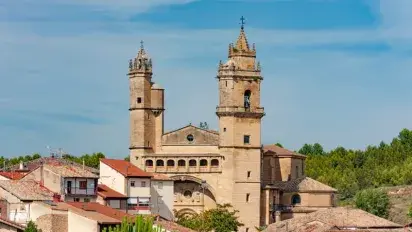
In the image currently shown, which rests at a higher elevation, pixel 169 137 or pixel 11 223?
pixel 169 137

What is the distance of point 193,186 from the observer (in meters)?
94.2

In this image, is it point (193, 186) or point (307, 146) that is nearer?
point (193, 186)

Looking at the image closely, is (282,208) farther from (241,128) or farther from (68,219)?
(68,219)

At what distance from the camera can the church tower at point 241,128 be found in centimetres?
9244

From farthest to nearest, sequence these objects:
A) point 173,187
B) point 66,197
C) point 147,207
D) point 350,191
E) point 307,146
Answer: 1. point 307,146
2. point 350,191
3. point 173,187
4. point 147,207
5. point 66,197

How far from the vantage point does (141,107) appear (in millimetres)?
95750

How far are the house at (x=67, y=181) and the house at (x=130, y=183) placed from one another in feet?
16.3

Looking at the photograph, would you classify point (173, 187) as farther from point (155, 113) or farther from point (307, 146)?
point (307, 146)

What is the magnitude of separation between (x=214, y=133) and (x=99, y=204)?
19.6 m

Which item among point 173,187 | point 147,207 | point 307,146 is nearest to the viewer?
point 147,207

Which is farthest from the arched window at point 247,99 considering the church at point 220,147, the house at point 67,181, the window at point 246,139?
the house at point 67,181

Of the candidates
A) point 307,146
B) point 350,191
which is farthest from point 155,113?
point 307,146

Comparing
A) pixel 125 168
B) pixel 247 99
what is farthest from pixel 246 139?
pixel 125 168

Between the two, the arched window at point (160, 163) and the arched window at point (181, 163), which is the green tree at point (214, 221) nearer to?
the arched window at point (181, 163)
